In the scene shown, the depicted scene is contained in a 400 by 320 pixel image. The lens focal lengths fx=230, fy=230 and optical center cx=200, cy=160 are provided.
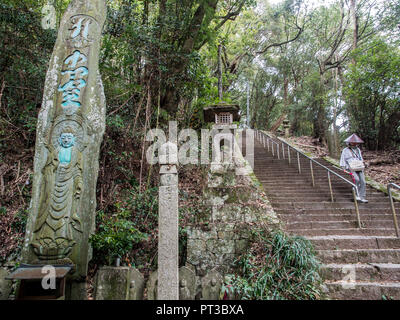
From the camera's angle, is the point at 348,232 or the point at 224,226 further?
the point at 348,232

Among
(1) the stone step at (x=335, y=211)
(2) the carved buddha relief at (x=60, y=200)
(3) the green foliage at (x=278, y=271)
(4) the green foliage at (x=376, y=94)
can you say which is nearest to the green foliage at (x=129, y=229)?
(2) the carved buddha relief at (x=60, y=200)

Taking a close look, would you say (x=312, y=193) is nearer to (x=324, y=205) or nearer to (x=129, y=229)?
(x=324, y=205)

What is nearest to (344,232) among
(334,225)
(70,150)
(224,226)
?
(334,225)

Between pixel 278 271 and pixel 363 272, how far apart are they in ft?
4.21

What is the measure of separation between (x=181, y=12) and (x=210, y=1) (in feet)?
2.89

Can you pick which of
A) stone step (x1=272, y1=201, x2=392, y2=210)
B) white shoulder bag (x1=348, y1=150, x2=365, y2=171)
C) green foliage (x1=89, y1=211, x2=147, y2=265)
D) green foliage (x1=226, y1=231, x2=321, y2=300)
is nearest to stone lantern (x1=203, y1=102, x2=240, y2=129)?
stone step (x1=272, y1=201, x2=392, y2=210)

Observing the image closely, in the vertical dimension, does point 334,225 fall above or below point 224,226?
below

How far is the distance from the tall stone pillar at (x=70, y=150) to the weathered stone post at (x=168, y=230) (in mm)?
1277

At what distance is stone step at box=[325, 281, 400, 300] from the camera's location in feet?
10.1

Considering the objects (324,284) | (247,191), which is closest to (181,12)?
(247,191)

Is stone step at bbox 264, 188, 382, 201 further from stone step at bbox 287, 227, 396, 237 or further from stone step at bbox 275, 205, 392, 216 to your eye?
stone step at bbox 287, 227, 396, 237

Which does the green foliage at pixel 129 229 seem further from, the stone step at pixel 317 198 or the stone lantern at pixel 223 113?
the stone step at pixel 317 198

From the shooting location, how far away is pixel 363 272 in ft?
11.1

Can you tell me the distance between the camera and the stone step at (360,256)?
3.68 meters
